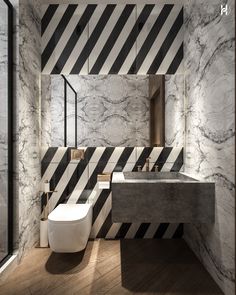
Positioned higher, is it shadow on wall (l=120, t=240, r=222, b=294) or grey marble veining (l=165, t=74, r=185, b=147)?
grey marble veining (l=165, t=74, r=185, b=147)

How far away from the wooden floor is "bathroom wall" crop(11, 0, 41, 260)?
0.35 meters

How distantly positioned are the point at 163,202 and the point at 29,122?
1599mm

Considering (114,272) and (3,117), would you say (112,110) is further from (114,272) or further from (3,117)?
(114,272)

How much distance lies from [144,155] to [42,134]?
1.24 metres

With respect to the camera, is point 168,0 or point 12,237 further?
point 168,0

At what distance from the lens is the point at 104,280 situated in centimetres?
201

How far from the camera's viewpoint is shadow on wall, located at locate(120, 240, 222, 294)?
192 centimetres

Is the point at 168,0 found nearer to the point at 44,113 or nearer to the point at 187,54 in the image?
the point at 187,54

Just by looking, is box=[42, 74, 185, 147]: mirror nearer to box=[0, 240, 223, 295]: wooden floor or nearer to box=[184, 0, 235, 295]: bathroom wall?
box=[184, 0, 235, 295]: bathroom wall

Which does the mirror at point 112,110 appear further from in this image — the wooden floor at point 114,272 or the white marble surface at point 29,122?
the wooden floor at point 114,272

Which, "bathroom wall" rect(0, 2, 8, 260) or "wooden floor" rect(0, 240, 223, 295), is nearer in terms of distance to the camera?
"wooden floor" rect(0, 240, 223, 295)

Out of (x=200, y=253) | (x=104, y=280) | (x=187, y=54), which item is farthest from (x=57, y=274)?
(x=187, y=54)

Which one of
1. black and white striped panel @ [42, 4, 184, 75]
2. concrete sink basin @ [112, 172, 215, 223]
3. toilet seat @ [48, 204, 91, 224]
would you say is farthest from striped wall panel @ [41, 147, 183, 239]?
black and white striped panel @ [42, 4, 184, 75]

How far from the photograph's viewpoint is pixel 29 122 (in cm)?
255
